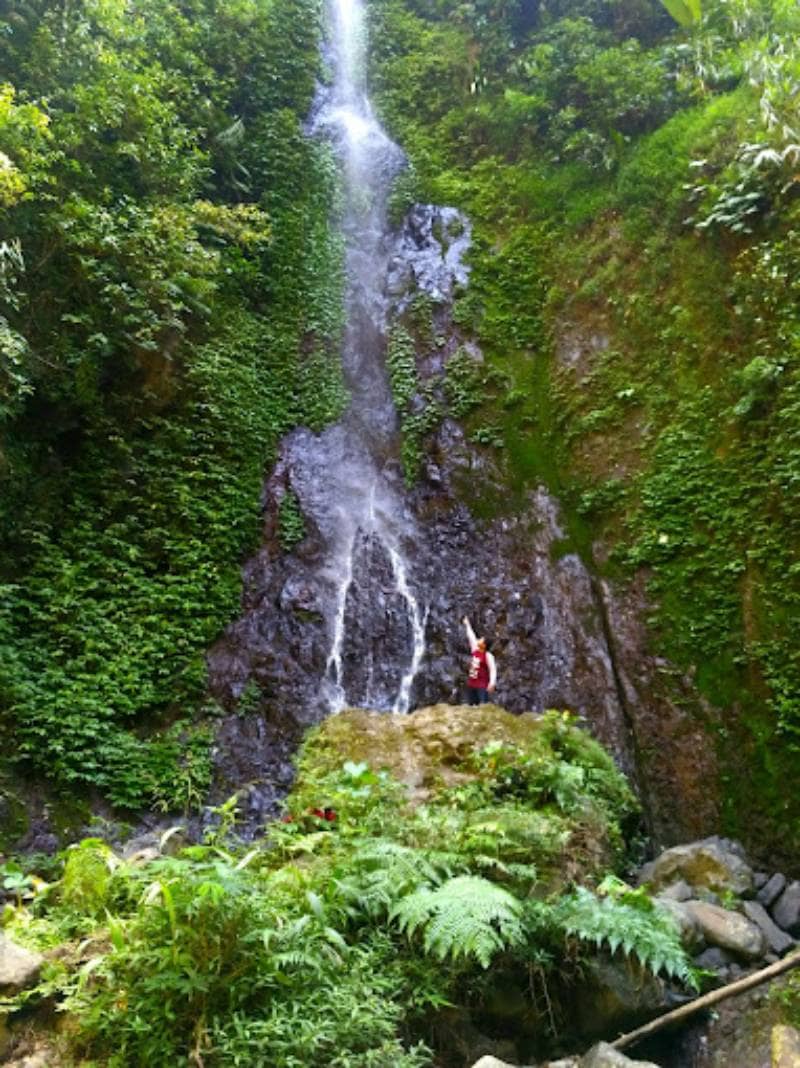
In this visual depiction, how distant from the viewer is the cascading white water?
9.59m

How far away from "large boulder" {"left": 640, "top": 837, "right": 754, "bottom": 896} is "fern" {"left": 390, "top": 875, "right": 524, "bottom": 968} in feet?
10.7

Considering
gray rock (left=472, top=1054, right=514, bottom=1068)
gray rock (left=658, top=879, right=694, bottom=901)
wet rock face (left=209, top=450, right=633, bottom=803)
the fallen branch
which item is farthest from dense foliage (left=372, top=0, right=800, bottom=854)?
gray rock (left=472, top=1054, right=514, bottom=1068)

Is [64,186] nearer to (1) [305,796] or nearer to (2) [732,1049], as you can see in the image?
(1) [305,796]

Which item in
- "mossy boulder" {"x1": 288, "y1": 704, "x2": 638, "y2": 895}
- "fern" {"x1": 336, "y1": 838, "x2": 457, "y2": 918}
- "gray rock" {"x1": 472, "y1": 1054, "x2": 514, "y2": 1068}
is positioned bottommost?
"gray rock" {"x1": 472, "y1": 1054, "x2": 514, "y2": 1068}

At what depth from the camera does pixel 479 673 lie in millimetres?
8148

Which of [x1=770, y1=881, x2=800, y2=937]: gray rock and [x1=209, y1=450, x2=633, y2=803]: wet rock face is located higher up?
[x1=209, y1=450, x2=633, y2=803]: wet rock face

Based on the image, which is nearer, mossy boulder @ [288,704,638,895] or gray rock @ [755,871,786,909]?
mossy boulder @ [288,704,638,895]

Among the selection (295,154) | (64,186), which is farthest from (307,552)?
(295,154)

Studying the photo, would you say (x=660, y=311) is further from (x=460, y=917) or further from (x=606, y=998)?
(x=460, y=917)

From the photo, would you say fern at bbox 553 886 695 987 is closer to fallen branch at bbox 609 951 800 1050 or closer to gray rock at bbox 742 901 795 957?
fallen branch at bbox 609 951 800 1050

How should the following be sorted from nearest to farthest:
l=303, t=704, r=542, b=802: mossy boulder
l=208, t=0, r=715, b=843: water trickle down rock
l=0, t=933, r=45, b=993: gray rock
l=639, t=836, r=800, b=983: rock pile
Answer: l=0, t=933, r=45, b=993: gray rock, l=639, t=836, r=800, b=983: rock pile, l=303, t=704, r=542, b=802: mossy boulder, l=208, t=0, r=715, b=843: water trickle down rock

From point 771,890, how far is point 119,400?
32.4 ft

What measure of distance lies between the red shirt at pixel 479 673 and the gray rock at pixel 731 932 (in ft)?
10.7

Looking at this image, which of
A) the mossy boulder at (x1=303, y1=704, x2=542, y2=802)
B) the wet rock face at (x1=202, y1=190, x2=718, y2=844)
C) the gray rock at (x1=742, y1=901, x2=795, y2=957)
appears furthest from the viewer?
the wet rock face at (x1=202, y1=190, x2=718, y2=844)
